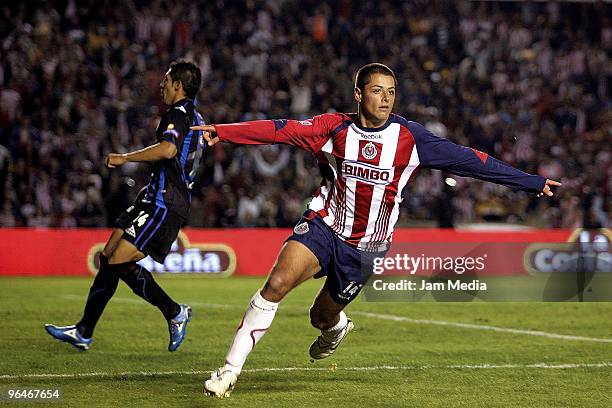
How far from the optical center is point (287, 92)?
22.1m

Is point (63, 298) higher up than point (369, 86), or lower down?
lower down

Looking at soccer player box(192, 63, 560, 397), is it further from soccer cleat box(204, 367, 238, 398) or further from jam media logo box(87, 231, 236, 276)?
jam media logo box(87, 231, 236, 276)

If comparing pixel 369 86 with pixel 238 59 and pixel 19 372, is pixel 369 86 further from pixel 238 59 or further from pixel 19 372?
pixel 238 59

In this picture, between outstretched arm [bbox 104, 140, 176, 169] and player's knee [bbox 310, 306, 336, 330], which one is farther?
outstretched arm [bbox 104, 140, 176, 169]

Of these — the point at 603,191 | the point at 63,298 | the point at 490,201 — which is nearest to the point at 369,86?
the point at 63,298

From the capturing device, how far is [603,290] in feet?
47.3

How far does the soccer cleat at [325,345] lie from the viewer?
785cm

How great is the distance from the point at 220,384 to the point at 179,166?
285 cm

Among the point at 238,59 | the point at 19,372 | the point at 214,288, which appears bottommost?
the point at 214,288

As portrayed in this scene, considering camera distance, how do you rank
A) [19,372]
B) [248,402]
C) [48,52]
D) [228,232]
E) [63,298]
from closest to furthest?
[248,402] → [19,372] → [63,298] → [228,232] → [48,52]

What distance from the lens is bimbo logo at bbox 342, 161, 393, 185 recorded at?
22.7 feet

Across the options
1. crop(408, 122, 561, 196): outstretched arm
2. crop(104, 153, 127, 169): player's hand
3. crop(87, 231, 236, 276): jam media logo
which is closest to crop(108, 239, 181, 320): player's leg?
crop(104, 153, 127, 169): player's hand

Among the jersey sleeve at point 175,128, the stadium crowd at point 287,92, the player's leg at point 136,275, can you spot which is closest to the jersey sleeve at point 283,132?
the jersey sleeve at point 175,128

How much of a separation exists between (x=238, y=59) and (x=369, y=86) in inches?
622
